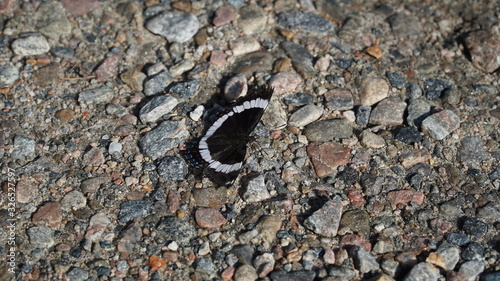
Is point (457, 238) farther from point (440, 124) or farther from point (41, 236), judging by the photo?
point (41, 236)

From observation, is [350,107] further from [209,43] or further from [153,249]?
[153,249]

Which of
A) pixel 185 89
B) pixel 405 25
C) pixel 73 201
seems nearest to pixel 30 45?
pixel 185 89

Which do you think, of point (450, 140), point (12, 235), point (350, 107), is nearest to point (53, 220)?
point (12, 235)

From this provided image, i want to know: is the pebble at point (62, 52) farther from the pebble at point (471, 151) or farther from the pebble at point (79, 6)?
the pebble at point (471, 151)

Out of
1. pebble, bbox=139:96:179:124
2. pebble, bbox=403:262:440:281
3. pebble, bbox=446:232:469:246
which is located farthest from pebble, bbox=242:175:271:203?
pebble, bbox=446:232:469:246

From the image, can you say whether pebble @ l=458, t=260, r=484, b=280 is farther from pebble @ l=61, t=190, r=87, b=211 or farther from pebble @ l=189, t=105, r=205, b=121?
pebble @ l=61, t=190, r=87, b=211
